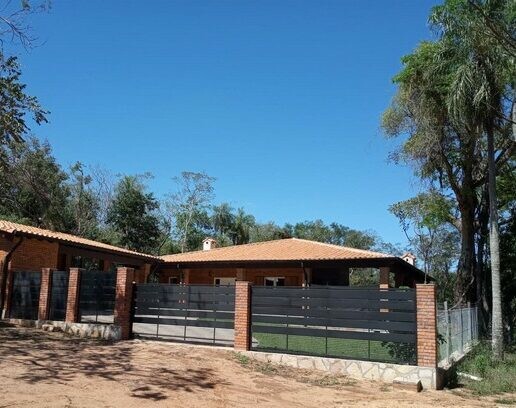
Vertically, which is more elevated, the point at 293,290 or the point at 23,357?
the point at 293,290

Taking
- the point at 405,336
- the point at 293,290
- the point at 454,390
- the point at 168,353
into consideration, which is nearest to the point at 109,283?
the point at 168,353

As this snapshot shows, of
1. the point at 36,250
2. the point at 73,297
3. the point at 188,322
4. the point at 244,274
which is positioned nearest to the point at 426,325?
the point at 188,322

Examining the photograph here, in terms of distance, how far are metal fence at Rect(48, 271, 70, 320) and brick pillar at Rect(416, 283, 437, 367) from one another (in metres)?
11.2

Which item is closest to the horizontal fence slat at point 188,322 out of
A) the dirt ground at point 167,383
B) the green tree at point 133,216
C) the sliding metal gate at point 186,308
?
the sliding metal gate at point 186,308

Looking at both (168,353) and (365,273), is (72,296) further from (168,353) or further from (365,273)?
(365,273)

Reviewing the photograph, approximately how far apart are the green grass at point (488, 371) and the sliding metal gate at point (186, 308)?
242 inches

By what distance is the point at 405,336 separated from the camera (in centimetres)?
1145

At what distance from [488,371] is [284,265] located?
14175 millimetres

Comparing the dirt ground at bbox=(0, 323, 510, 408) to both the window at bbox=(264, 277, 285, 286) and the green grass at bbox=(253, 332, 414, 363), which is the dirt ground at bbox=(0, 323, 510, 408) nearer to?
the green grass at bbox=(253, 332, 414, 363)

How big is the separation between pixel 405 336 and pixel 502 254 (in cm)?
1773

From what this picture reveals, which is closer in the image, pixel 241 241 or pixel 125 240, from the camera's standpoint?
pixel 125 240

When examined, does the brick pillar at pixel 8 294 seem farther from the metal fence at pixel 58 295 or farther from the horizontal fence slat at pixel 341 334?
the horizontal fence slat at pixel 341 334

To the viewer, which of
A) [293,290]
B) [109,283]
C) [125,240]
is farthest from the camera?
[125,240]

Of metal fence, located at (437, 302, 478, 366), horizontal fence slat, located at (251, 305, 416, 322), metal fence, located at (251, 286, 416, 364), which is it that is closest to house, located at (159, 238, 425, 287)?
metal fence, located at (437, 302, 478, 366)
